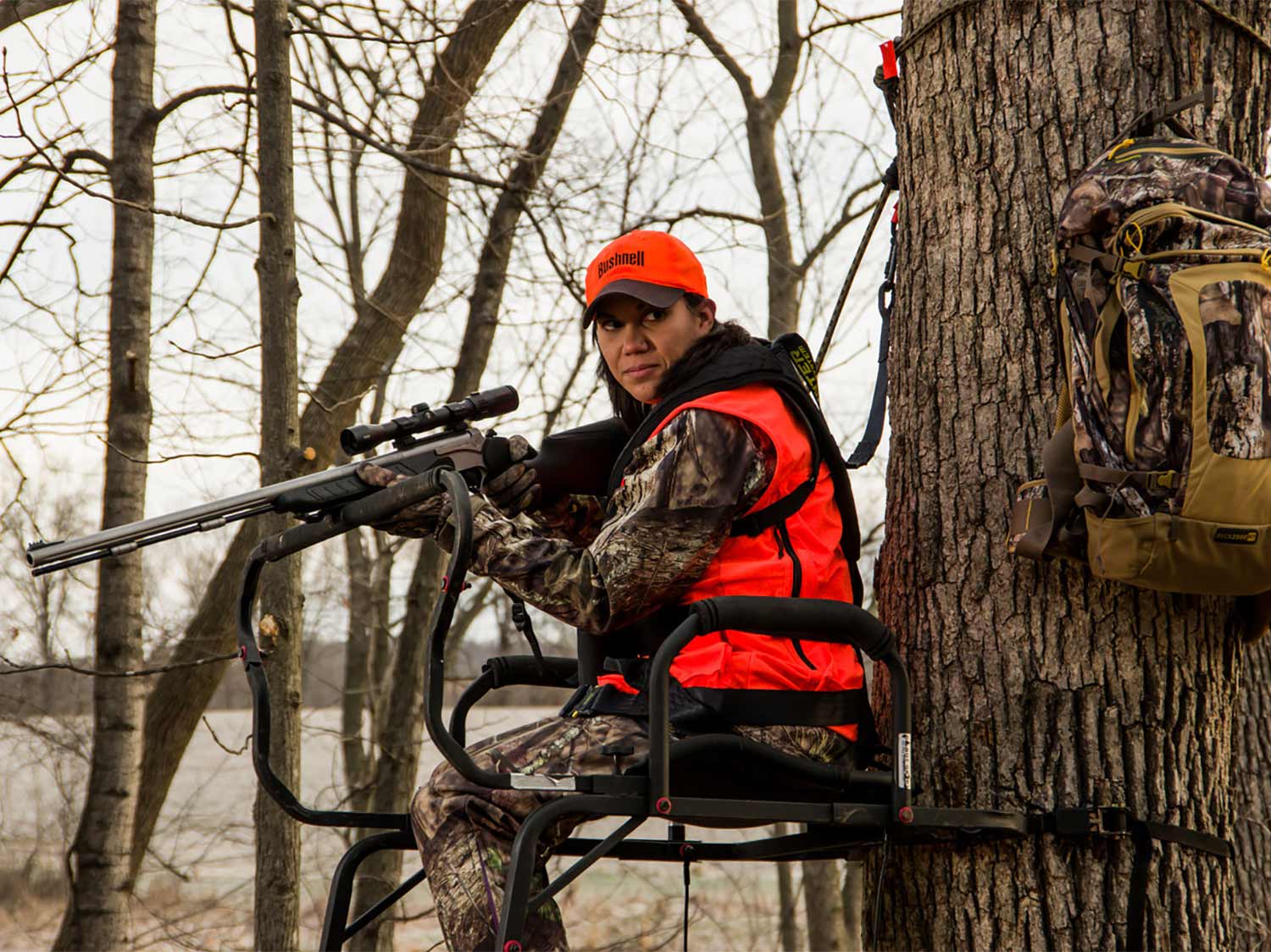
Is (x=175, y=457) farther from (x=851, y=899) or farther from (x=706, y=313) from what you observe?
(x=851, y=899)

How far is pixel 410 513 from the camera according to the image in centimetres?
275

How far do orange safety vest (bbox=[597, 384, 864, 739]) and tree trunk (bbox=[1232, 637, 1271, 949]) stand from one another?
298 cm

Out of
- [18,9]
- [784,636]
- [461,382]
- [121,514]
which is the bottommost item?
[784,636]

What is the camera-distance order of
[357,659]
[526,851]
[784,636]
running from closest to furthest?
[526,851] → [784,636] → [357,659]

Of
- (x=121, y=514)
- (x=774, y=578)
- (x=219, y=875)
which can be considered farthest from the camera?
(x=219, y=875)

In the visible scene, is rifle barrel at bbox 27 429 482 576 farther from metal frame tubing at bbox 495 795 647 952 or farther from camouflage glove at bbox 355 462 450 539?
metal frame tubing at bbox 495 795 647 952

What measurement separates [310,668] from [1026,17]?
15853mm

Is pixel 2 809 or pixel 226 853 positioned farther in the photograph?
pixel 226 853

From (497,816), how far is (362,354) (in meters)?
6.28

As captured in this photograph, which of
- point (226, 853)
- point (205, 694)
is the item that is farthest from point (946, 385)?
point (226, 853)

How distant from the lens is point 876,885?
120 inches

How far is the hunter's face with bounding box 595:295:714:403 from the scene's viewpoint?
10.3 ft

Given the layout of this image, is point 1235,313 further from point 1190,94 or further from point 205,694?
point 205,694

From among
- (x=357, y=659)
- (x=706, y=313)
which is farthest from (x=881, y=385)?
(x=357, y=659)
